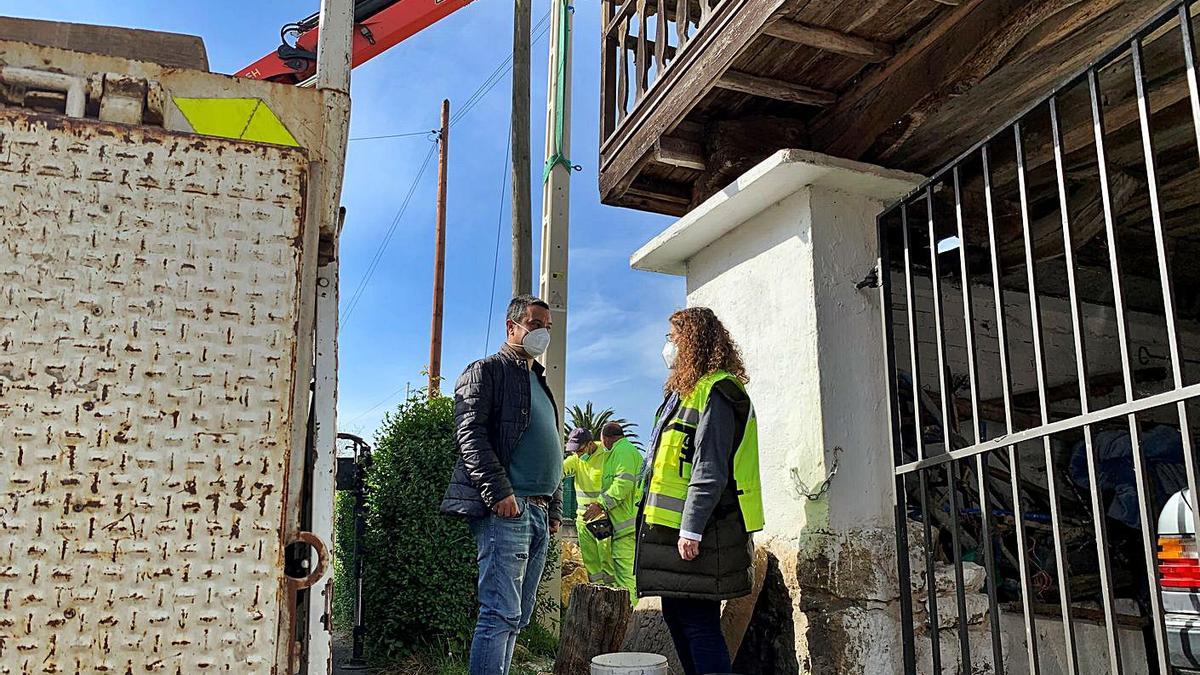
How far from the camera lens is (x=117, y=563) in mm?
1519

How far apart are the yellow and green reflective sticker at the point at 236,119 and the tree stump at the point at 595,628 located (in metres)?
3.00

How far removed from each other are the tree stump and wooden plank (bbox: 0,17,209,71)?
303 centimetres

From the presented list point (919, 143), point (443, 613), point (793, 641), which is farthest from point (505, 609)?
point (919, 143)

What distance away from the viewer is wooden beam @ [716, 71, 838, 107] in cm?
388

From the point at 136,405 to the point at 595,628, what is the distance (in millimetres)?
3071

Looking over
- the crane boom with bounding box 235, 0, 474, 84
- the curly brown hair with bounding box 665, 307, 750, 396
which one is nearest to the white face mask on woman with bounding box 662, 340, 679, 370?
the curly brown hair with bounding box 665, 307, 750, 396

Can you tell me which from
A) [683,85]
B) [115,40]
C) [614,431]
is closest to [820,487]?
[683,85]

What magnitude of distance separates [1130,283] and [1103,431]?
1.28 m

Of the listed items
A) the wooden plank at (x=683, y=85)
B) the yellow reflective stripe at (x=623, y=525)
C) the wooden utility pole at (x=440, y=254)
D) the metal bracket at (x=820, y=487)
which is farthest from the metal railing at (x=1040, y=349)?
the wooden utility pole at (x=440, y=254)

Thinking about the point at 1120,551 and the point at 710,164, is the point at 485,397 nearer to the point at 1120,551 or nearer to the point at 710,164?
the point at 710,164

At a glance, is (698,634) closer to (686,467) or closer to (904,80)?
(686,467)

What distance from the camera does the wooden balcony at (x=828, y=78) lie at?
3344 mm

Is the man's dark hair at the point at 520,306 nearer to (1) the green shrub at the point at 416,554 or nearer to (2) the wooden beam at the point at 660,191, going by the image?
(2) the wooden beam at the point at 660,191

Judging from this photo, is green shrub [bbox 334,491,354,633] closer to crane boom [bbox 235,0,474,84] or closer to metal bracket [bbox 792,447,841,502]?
metal bracket [bbox 792,447,841,502]
